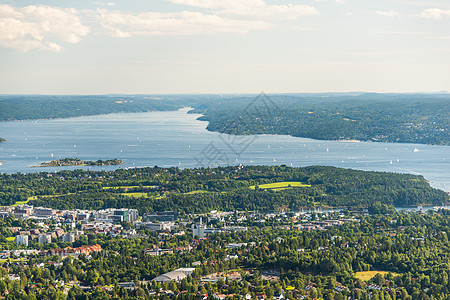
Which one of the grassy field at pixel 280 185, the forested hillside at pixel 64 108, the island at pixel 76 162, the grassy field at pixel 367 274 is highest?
the forested hillside at pixel 64 108

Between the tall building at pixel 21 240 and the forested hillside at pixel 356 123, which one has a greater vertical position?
the forested hillside at pixel 356 123

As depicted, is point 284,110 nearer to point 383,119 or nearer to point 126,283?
point 383,119

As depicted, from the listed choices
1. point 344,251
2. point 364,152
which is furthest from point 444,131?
point 344,251

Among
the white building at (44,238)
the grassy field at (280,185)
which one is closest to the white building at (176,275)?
the white building at (44,238)

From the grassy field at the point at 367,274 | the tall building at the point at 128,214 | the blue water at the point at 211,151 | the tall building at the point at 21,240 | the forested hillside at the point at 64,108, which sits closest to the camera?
the grassy field at the point at 367,274

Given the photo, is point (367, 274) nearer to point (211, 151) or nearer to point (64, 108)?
point (211, 151)

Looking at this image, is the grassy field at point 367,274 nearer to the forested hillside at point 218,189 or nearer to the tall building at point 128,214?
the forested hillside at point 218,189
